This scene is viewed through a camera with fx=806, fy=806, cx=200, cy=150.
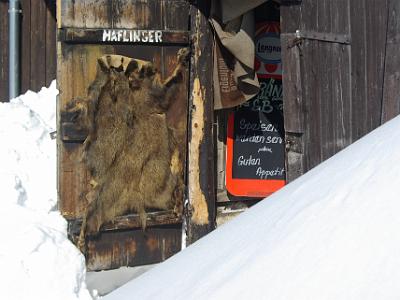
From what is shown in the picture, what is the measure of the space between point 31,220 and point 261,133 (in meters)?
2.29

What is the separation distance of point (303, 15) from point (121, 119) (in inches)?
67.1

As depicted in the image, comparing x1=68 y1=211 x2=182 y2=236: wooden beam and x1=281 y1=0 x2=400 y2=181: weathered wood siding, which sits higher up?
x1=281 y1=0 x2=400 y2=181: weathered wood siding

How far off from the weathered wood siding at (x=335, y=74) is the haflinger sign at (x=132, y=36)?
4.02 ft

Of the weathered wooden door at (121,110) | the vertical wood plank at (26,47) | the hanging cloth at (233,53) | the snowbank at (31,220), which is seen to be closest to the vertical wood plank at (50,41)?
the vertical wood plank at (26,47)

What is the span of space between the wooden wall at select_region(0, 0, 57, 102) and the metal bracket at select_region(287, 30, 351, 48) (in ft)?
10.7

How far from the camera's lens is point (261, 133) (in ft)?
24.0

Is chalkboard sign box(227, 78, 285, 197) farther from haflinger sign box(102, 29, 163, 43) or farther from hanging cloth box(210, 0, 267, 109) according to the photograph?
haflinger sign box(102, 29, 163, 43)

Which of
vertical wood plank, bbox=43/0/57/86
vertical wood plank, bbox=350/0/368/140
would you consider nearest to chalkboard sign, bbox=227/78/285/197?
vertical wood plank, bbox=350/0/368/140

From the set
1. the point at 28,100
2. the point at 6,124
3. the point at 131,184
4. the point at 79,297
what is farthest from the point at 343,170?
the point at 28,100

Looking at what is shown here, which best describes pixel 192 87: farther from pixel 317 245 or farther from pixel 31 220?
pixel 317 245

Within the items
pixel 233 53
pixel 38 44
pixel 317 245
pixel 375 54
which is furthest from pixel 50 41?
pixel 317 245

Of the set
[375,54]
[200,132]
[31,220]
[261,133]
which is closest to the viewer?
[31,220]

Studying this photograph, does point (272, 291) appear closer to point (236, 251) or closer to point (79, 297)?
point (236, 251)

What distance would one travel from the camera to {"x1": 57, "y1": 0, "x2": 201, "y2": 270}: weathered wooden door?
244 inches
